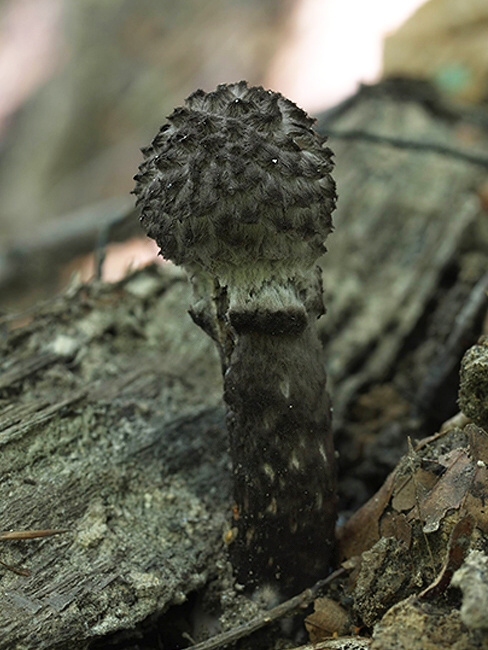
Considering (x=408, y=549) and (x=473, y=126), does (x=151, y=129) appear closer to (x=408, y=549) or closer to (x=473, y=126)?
(x=473, y=126)

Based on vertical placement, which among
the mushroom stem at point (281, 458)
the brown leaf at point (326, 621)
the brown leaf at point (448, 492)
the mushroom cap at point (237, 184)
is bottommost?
the brown leaf at point (326, 621)

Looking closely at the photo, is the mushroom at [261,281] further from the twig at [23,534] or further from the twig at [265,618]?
the twig at [23,534]

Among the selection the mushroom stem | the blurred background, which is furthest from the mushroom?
the blurred background

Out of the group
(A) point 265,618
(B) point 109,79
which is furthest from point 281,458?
(B) point 109,79

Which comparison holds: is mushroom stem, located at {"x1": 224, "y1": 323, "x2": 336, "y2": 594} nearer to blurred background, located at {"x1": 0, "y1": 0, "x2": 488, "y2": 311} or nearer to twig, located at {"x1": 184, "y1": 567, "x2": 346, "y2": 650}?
twig, located at {"x1": 184, "y1": 567, "x2": 346, "y2": 650}

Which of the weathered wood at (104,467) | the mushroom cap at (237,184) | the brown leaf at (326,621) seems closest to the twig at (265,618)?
the brown leaf at (326,621)
